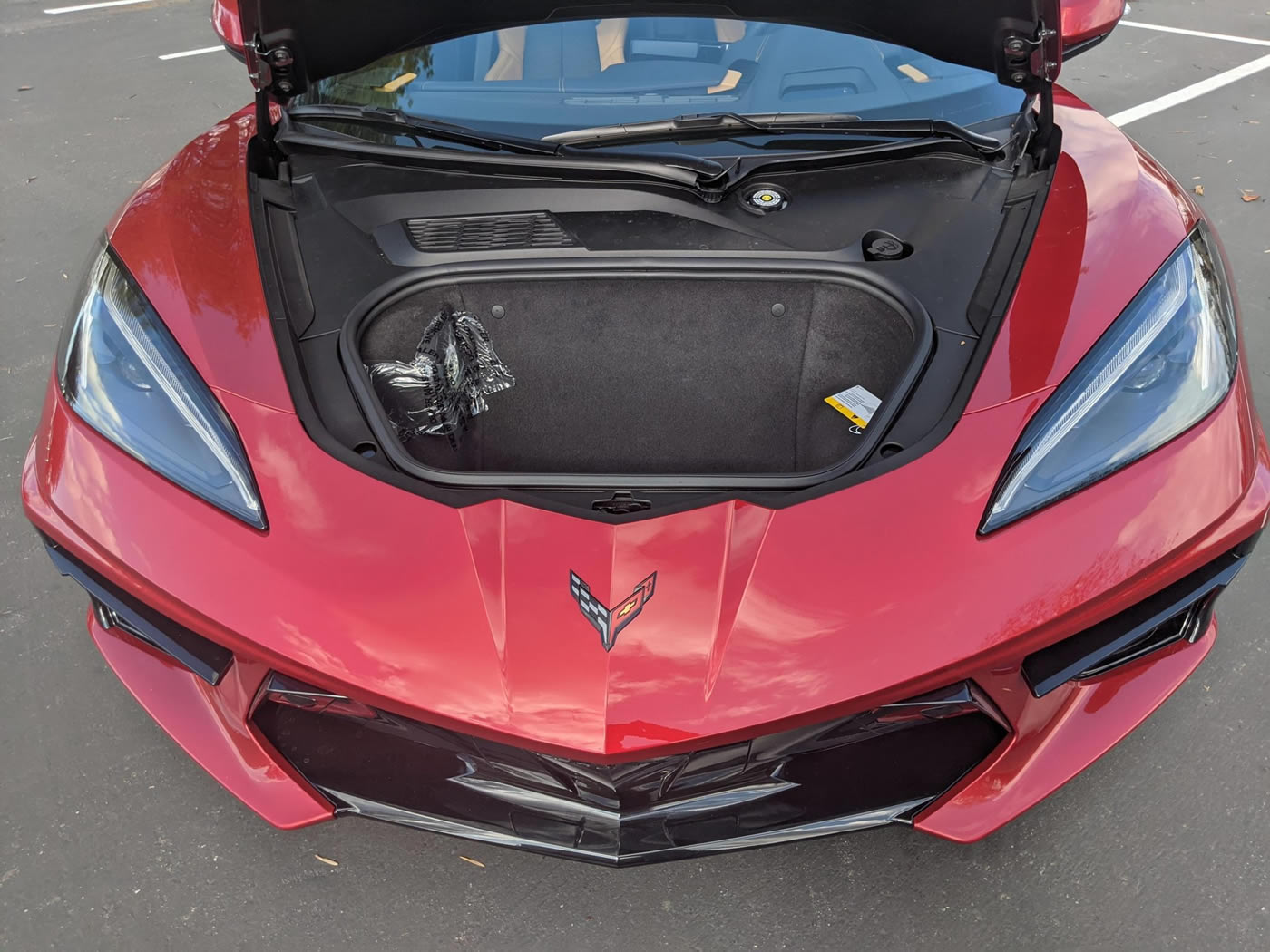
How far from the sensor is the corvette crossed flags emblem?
1.21m

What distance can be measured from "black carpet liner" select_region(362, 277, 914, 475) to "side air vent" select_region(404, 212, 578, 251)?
67 mm

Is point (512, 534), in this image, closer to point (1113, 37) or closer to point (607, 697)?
point (607, 697)

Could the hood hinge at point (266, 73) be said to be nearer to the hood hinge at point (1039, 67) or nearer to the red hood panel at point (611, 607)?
the red hood panel at point (611, 607)

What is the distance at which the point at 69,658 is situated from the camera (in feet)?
6.47

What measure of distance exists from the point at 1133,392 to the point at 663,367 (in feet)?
2.54

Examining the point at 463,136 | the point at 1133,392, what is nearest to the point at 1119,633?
the point at 1133,392

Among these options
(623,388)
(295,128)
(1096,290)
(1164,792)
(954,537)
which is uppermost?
(295,128)

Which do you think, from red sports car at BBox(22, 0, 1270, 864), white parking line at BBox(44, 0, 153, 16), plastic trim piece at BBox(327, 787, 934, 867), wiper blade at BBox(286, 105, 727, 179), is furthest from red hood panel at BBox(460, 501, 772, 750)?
white parking line at BBox(44, 0, 153, 16)

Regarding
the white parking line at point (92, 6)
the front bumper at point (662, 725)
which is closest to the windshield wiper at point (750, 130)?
the front bumper at point (662, 725)

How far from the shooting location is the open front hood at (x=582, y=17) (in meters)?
1.78

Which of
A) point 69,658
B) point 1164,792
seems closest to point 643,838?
point 1164,792

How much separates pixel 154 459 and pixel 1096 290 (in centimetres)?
136

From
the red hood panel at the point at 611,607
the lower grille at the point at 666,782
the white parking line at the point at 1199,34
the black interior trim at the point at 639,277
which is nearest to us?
the red hood panel at the point at 611,607

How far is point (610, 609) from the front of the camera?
1222 mm
